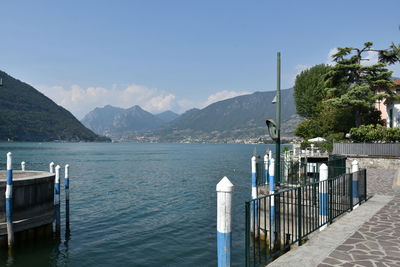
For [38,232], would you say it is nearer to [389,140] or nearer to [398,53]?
[389,140]

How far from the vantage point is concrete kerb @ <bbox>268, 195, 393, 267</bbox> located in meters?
5.73

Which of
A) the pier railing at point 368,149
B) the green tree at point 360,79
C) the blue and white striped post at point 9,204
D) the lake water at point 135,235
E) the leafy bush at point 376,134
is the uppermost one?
the green tree at point 360,79

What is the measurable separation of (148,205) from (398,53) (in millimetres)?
33290

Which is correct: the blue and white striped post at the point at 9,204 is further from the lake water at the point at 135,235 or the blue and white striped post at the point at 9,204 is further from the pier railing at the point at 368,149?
the pier railing at the point at 368,149

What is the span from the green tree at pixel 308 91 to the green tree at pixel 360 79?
1559cm

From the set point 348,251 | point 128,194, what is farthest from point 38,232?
point 128,194

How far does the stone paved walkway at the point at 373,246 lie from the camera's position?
5.71 metres

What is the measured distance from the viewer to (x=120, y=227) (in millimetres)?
16109

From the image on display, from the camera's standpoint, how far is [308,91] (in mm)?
57344

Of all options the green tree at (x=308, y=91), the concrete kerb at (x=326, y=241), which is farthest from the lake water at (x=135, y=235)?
the green tree at (x=308, y=91)

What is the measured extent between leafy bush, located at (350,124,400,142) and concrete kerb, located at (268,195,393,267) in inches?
844

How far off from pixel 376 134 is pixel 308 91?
2931 centimetres

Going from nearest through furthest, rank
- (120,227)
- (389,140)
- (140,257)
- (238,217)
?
1. (140,257)
2. (120,227)
3. (238,217)
4. (389,140)

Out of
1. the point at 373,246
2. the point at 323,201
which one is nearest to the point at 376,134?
the point at 323,201
